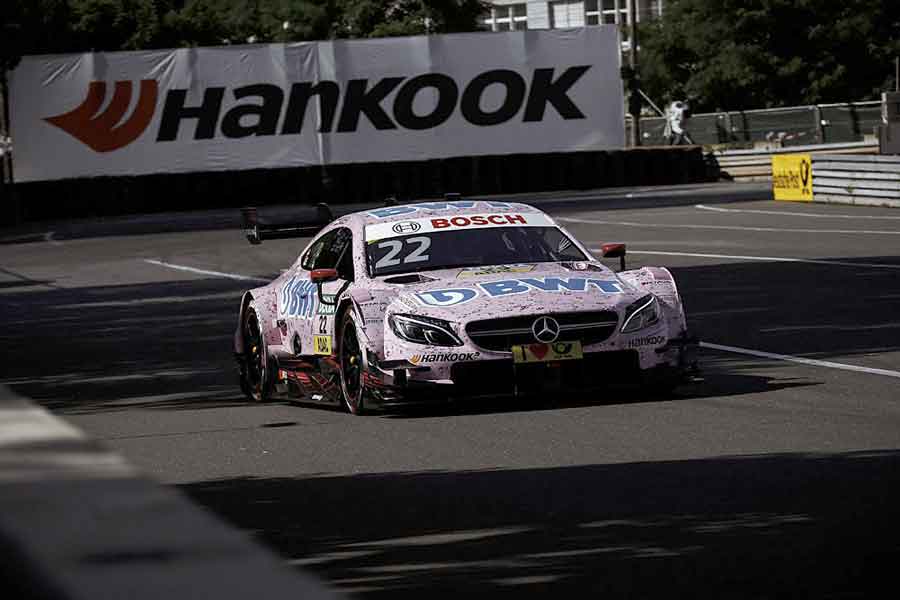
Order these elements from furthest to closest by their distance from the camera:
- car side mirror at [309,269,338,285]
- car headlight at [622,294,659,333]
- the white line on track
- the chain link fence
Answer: the chain link fence → the white line on track → car side mirror at [309,269,338,285] → car headlight at [622,294,659,333]

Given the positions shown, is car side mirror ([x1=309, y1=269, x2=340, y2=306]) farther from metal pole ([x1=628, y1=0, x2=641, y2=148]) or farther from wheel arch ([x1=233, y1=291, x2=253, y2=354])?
metal pole ([x1=628, y1=0, x2=641, y2=148])

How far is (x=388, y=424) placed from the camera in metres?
11.7

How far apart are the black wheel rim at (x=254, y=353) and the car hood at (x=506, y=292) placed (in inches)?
72.7

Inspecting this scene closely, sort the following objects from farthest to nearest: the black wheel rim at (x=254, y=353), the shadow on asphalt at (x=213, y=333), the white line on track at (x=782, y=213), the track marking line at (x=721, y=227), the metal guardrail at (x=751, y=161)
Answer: the metal guardrail at (x=751, y=161) < the white line on track at (x=782, y=213) < the track marking line at (x=721, y=227) < the shadow on asphalt at (x=213, y=333) < the black wheel rim at (x=254, y=353)

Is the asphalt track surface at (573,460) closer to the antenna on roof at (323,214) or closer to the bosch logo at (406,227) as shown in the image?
the bosch logo at (406,227)

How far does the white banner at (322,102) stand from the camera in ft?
175

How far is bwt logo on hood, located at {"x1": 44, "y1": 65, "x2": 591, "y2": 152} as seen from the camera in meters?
53.3

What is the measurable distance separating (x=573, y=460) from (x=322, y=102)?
4537 cm

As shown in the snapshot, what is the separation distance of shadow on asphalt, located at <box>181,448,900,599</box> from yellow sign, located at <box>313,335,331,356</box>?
312 cm

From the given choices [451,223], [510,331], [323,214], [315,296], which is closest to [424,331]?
[510,331]

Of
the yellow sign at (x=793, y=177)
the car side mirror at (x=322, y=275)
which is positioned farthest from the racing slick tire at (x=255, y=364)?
the yellow sign at (x=793, y=177)

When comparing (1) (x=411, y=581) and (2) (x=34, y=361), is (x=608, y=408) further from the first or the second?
(2) (x=34, y=361)

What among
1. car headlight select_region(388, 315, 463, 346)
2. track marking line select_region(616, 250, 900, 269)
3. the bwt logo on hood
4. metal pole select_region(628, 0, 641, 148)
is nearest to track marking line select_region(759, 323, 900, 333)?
car headlight select_region(388, 315, 463, 346)

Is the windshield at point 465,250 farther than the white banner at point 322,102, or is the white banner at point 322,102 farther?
the white banner at point 322,102
